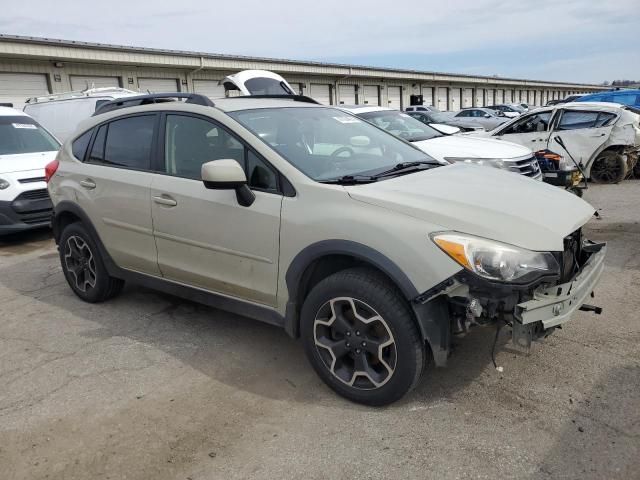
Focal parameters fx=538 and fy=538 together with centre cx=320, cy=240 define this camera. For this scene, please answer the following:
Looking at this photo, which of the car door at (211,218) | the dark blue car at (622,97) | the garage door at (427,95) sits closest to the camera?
the car door at (211,218)

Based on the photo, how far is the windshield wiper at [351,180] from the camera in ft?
10.7

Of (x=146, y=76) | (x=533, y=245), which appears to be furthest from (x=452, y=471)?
(x=146, y=76)

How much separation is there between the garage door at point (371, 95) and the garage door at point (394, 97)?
5.10 ft

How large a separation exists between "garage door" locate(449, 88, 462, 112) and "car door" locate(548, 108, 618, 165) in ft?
128

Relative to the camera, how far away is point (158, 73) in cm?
2230

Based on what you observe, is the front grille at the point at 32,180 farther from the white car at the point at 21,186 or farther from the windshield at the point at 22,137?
the windshield at the point at 22,137

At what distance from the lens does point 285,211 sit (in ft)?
10.7

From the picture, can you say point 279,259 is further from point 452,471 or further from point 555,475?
point 555,475

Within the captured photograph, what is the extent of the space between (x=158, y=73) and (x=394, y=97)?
21.0m

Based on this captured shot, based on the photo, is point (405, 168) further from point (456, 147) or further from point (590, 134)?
point (590, 134)

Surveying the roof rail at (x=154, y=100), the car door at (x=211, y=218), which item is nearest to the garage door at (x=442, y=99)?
the roof rail at (x=154, y=100)

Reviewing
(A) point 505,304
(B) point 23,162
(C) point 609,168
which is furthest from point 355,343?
(C) point 609,168

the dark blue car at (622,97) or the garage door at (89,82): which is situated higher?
the garage door at (89,82)

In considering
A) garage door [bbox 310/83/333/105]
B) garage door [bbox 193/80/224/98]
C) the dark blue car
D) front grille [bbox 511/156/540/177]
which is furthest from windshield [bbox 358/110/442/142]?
garage door [bbox 310/83/333/105]
